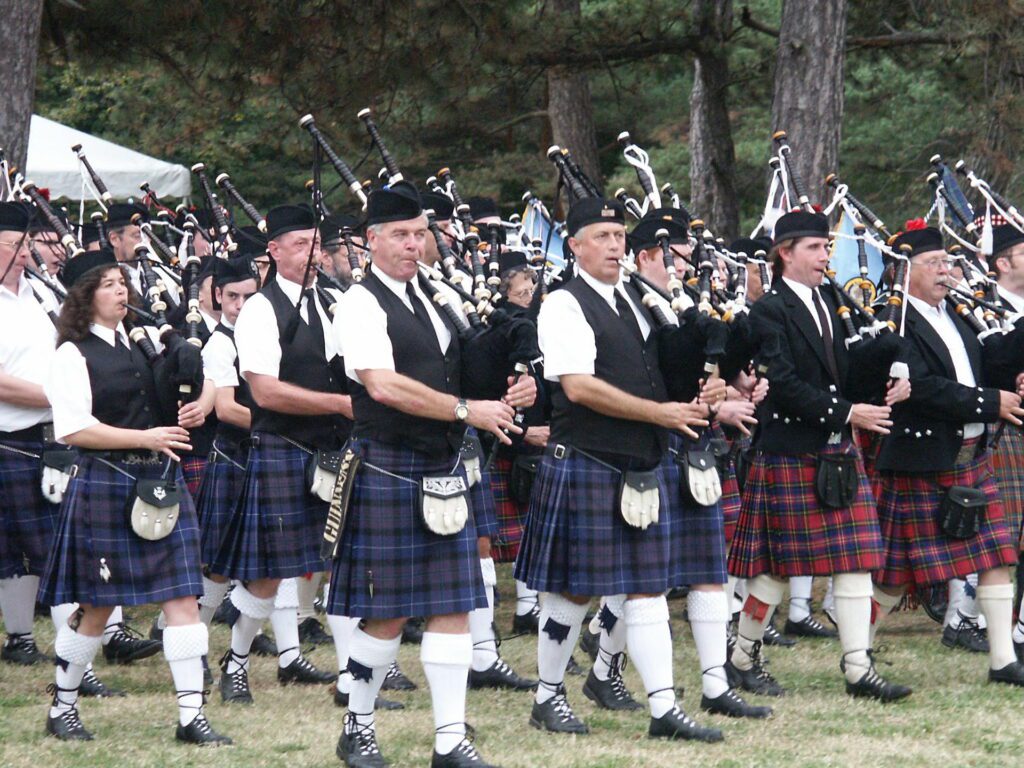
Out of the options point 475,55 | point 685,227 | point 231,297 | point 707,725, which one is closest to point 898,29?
point 475,55

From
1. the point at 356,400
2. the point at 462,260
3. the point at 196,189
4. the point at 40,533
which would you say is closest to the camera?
the point at 356,400

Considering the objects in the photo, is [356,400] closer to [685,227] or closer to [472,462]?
[472,462]

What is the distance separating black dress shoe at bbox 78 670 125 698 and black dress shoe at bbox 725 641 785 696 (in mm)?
2063

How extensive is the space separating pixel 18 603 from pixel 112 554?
57.1 inches

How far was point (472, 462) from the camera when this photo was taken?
5410mm

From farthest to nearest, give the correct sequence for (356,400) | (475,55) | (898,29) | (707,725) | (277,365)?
(898,29)
(475,55)
(277,365)
(707,725)
(356,400)

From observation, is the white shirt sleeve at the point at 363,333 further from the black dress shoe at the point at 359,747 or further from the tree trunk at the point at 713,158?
the tree trunk at the point at 713,158

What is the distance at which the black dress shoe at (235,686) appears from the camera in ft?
17.4

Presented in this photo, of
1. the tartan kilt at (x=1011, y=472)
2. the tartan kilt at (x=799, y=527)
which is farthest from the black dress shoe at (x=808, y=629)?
the tartan kilt at (x=799, y=527)

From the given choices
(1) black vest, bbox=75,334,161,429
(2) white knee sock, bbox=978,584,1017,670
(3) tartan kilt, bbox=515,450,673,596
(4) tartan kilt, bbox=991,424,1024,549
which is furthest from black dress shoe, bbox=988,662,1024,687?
(1) black vest, bbox=75,334,161,429

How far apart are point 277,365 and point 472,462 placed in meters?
0.72

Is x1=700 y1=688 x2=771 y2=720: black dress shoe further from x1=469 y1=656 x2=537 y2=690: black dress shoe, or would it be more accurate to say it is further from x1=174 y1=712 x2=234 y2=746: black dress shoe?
x1=174 y1=712 x2=234 y2=746: black dress shoe

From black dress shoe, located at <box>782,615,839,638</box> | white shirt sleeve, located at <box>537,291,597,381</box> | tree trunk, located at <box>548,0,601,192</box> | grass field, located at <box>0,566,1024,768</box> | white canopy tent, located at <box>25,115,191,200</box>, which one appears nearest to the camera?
grass field, located at <box>0,566,1024,768</box>

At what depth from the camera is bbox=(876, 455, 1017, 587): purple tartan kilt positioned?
5434mm
